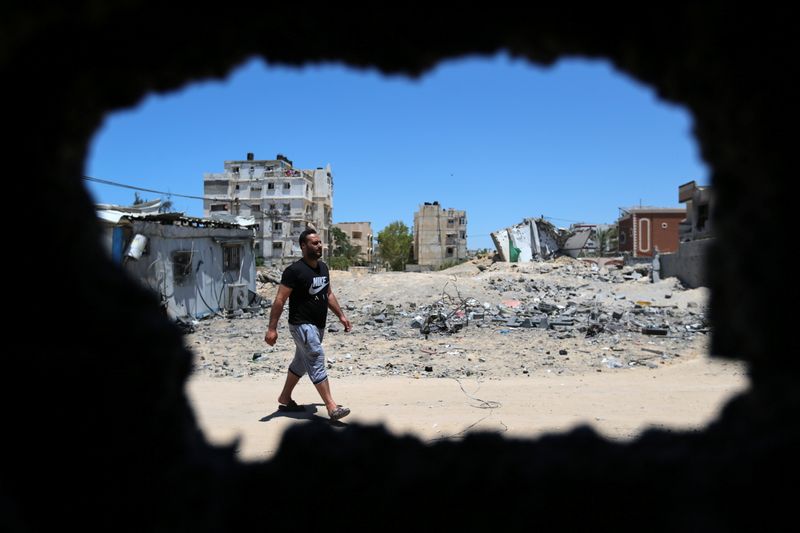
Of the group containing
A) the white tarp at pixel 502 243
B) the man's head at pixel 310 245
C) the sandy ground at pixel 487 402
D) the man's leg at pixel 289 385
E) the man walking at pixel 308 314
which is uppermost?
the white tarp at pixel 502 243

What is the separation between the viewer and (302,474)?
81.9 inches

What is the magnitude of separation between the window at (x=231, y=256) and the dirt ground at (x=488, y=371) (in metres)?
2.53

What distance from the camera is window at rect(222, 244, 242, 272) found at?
1997 cm

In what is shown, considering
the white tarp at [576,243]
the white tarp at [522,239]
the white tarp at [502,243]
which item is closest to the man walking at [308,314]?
the white tarp at [502,243]

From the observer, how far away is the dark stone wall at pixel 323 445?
64.3 inches

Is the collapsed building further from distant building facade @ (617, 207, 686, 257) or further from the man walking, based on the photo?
the man walking

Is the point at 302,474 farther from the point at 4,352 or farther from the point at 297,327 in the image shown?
the point at 297,327

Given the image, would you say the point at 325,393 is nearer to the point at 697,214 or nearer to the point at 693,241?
the point at 693,241

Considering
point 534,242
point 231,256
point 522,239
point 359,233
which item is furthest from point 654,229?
point 359,233

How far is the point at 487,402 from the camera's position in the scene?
21.3 ft

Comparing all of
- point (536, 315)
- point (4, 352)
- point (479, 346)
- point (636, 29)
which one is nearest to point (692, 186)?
point (536, 315)

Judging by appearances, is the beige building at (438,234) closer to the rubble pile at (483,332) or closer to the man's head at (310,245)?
the rubble pile at (483,332)

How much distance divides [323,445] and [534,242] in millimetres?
37998

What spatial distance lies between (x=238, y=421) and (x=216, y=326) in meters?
11.2
